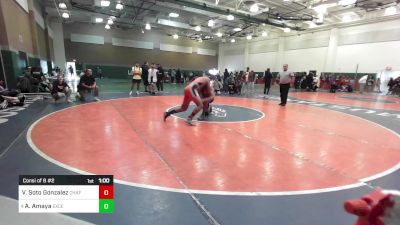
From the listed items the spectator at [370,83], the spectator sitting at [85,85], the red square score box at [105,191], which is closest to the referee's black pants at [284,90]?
the spectator sitting at [85,85]

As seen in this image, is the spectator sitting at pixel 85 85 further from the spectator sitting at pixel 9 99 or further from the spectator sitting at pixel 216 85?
the spectator sitting at pixel 216 85

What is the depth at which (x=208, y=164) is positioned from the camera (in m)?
3.82

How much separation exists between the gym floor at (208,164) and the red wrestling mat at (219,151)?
17 millimetres

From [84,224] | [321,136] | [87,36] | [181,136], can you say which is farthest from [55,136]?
[87,36]

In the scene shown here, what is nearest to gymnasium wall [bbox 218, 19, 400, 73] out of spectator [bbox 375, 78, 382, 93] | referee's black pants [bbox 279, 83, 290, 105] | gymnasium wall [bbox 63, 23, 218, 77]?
spectator [bbox 375, 78, 382, 93]

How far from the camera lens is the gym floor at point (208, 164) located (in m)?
2.54

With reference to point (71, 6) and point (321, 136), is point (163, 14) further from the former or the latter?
point (321, 136)

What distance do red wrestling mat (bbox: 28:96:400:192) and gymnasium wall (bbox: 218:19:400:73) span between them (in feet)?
55.6

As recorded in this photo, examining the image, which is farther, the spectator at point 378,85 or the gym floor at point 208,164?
the spectator at point 378,85

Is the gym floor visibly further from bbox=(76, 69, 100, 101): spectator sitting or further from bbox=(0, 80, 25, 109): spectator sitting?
bbox=(76, 69, 100, 101): spectator sitting

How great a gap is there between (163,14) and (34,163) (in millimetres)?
22632
